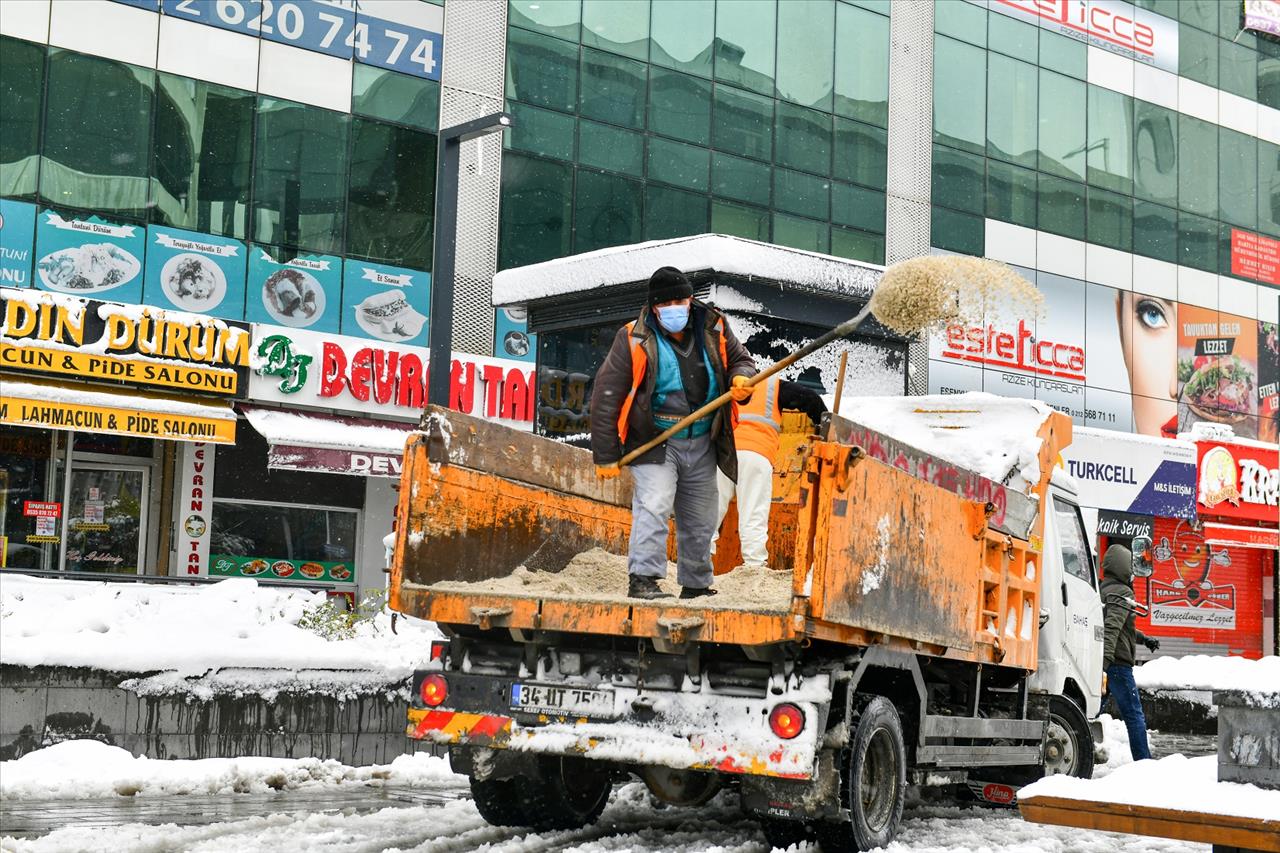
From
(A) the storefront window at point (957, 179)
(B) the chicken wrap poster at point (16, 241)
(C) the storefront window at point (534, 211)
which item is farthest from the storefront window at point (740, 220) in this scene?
(B) the chicken wrap poster at point (16, 241)

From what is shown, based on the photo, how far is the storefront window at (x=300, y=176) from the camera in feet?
70.1

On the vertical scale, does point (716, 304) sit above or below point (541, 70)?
below

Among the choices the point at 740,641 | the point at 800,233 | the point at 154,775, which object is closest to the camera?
the point at 740,641

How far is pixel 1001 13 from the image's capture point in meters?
32.4

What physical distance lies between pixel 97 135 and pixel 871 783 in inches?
636

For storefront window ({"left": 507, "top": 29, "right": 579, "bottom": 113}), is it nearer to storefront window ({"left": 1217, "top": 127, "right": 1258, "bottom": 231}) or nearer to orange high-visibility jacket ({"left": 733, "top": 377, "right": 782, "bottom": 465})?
orange high-visibility jacket ({"left": 733, "top": 377, "right": 782, "bottom": 465})

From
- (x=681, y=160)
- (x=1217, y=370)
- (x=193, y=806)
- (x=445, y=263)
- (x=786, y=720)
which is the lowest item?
(x=193, y=806)

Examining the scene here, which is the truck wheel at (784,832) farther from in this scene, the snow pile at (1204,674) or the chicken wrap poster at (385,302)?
the chicken wrap poster at (385,302)

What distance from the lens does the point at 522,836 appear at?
24.4ft

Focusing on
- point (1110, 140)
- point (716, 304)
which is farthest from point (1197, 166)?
point (716, 304)

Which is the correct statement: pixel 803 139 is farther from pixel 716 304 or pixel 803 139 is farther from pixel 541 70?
pixel 716 304

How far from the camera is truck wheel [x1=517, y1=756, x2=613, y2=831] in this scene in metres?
7.52

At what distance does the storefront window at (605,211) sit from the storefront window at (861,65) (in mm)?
5702

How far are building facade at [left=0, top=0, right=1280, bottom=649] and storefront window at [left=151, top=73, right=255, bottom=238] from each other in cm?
4
